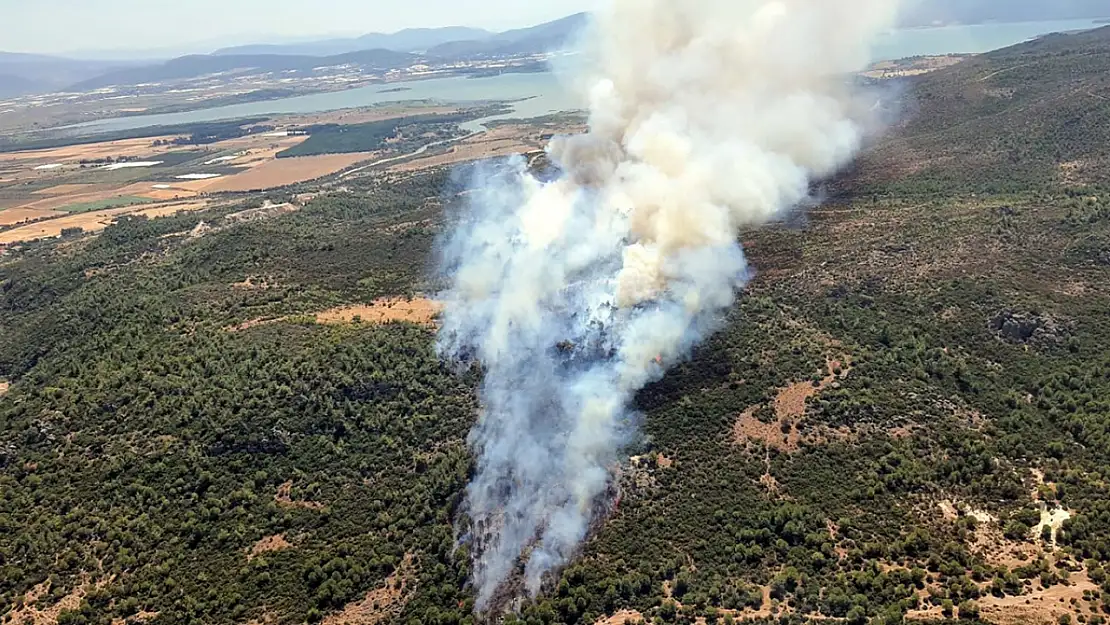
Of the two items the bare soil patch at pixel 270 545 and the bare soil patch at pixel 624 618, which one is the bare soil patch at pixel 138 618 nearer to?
the bare soil patch at pixel 270 545

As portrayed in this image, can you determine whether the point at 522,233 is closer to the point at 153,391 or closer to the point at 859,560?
the point at 153,391

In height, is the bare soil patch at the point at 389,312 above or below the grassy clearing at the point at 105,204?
below

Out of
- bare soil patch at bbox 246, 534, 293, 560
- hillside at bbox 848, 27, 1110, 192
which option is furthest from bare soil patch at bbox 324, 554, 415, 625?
hillside at bbox 848, 27, 1110, 192

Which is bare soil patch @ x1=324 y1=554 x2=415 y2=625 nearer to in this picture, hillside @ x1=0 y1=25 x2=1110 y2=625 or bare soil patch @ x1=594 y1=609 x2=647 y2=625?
hillside @ x1=0 y1=25 x2=1110 y2=625

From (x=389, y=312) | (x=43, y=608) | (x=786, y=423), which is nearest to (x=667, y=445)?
(x=786, y=423)

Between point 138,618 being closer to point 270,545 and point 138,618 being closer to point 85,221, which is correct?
point 270,545

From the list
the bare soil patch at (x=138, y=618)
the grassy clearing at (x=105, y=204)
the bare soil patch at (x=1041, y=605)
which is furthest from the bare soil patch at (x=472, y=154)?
the bare soil patch at (x=1041, y=605)

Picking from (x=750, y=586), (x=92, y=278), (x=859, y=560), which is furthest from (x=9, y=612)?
(x=92, y=278)
